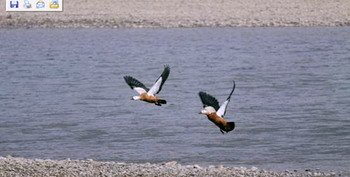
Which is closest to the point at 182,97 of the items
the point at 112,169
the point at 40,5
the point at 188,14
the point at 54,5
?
the point at 112,169

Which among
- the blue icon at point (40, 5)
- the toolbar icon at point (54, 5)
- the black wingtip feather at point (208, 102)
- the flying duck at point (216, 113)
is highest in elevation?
the toolbar icon at point (54, 5)

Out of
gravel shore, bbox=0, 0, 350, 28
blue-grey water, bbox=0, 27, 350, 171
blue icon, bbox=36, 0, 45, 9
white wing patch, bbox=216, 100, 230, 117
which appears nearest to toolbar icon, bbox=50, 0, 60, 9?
gravel shore, bbox=0, 0, 350, 28

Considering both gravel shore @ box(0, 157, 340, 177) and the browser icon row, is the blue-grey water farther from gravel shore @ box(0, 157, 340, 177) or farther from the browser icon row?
the browser icon row

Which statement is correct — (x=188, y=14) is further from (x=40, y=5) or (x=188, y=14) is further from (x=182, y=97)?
(x=182, y=97)

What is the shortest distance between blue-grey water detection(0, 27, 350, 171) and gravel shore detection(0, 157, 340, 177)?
0.92 meters

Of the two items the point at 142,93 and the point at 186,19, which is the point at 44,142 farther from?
the point at 186,19

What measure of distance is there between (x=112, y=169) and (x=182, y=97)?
32.1ft

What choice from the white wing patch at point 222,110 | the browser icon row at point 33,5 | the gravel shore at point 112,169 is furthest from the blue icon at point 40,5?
the white wing patch at point 222,110

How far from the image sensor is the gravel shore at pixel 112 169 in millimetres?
14805

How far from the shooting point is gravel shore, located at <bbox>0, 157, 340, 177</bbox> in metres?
14.8

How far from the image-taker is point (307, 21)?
46281 mm

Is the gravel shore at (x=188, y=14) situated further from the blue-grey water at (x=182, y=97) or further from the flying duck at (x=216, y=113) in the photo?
the flying duck at (x=216, y=113)

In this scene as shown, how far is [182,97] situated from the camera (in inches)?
992

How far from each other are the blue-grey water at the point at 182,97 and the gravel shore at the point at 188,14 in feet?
9.27
